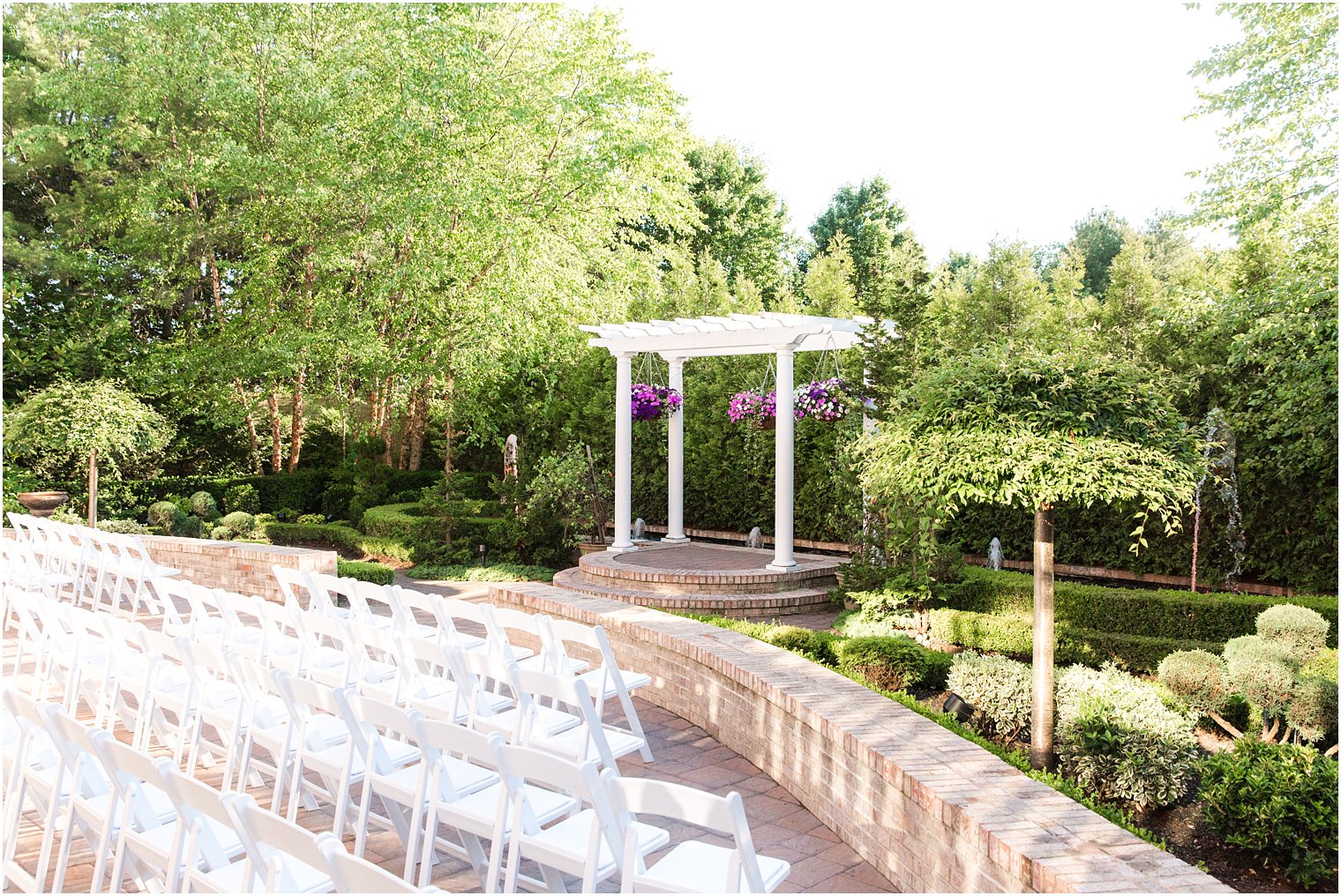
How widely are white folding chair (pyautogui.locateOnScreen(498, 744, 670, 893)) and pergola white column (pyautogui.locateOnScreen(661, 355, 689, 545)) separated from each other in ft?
30.6

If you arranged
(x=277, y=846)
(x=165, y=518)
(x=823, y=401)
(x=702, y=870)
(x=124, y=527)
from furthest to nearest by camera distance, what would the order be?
1. (x=165, y=518)
2. (x=124, y=527)
3. (x=823, y=401)
4. (x=702, y=870)
5. (x=277, y=846)

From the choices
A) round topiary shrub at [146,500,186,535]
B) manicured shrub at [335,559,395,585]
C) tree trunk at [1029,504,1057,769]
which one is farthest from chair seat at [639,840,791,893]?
round topiary shrub at [146,500,186,535]

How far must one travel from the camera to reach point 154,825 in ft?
11.1

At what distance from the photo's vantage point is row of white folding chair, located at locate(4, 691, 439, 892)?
256 cm

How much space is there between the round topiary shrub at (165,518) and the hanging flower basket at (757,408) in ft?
29.0

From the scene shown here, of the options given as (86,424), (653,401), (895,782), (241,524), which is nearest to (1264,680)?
(895,782)

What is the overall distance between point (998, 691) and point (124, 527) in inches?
488

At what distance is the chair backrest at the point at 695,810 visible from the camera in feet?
8.63

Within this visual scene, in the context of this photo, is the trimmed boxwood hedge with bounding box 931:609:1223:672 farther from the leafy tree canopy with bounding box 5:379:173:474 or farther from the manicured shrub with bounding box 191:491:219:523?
the manicured shrub with bounding box 191:491:219:523

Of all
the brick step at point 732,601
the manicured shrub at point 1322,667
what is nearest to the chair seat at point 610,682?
the manicured shrub at point 1322,667

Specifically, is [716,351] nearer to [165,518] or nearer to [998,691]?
[998,691]

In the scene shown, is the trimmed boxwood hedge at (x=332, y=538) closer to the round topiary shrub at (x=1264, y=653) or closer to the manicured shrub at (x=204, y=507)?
the manicured shrub at (x=204, y=507)

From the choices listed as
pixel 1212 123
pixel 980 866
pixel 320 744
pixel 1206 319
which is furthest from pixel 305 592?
pixel 1212 123

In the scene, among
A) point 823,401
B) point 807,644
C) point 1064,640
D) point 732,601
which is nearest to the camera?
point 807,644
